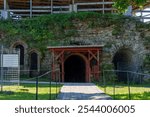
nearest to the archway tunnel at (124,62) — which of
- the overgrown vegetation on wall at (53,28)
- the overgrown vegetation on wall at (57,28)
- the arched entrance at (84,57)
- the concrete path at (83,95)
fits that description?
the overgrown vegetation on wall at (57,28)

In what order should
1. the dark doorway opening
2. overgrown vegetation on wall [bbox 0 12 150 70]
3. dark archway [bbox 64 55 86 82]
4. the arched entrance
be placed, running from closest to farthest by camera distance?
the arched entrance, overgrown vegetation on wall [bbox 0 12 150 70], the dark doorway opening, dark archway [bbox 64 55 86 82]

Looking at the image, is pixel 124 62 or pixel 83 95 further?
pixel 124 62

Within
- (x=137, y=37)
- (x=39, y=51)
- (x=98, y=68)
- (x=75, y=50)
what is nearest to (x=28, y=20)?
(x=39, y=51)

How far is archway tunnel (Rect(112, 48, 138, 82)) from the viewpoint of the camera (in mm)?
32688

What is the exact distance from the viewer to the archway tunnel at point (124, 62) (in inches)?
1287

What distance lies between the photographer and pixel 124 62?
111 feet

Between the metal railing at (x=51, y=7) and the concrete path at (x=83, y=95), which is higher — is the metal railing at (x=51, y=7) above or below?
above

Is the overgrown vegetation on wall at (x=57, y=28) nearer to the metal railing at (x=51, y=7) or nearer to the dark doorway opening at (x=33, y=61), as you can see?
the dark doorway opening at (x=33, y=61)

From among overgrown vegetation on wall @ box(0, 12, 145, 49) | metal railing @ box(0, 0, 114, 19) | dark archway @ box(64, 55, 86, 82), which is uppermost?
metal railing @ box(0, 0, 114, 19)

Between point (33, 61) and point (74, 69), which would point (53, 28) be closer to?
Answer: point (33, 61)

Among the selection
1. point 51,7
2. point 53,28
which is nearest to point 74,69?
point 53,28

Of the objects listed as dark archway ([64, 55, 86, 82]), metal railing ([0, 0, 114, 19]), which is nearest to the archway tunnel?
dark archway ([64, 55, 86, 82])

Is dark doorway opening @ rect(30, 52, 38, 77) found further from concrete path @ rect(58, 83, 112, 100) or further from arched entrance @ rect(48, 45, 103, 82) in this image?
concrete path @ rect(58, 83, 112, 100)

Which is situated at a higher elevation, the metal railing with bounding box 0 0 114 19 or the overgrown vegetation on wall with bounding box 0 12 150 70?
the metal railing with bounding box 0 0 114 19
